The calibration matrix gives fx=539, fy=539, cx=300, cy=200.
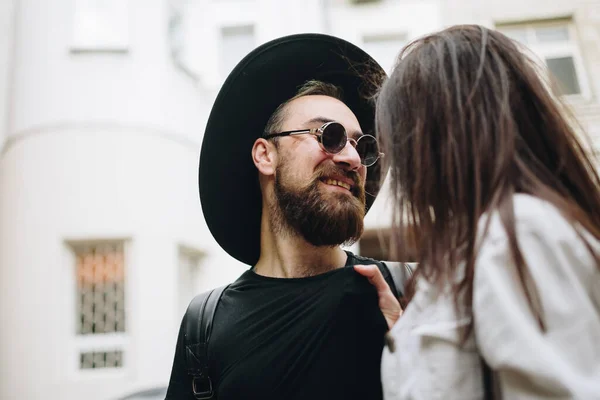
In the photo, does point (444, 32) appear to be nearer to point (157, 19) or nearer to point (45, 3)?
point (157, 19)

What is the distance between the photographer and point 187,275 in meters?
7.44

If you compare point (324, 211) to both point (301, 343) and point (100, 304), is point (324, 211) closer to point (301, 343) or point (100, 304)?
point (301, 343)

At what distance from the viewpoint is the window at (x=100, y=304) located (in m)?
6.43

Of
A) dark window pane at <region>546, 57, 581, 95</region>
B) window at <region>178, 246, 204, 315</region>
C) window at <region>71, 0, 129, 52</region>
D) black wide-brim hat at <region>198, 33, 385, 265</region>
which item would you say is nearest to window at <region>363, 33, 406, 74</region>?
dark window pane at <region>546, 57, 581, 95</region>

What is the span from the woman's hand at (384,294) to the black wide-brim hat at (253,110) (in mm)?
682

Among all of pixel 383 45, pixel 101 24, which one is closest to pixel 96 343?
pixel 101 24

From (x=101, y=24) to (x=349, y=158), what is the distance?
255 inches

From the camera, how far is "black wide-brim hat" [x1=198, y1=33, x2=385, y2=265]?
2.27 m

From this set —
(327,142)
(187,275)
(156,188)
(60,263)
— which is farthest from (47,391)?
(327,142)

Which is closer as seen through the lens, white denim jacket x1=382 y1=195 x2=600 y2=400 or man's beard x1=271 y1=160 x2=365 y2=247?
white denim jacket x1=382 y1=195 x2=600 y2=400

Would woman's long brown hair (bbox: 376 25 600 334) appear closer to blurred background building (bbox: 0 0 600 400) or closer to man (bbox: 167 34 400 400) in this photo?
man (bbox: 167 34 400 400)

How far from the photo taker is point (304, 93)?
7.60 feet

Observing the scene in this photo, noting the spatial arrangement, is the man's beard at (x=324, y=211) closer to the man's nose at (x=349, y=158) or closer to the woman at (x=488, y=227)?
the man's nose at (x=349, y=158)

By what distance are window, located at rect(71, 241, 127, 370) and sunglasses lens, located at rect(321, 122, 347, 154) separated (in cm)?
525
